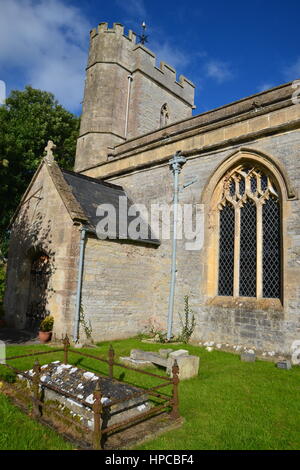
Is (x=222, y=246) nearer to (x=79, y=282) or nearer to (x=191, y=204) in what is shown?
(x=191, y=204)

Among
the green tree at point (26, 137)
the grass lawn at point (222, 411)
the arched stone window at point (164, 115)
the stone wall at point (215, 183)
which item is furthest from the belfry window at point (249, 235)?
the arched stone window at point (164, 115)

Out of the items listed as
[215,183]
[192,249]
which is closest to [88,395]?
[192,249]

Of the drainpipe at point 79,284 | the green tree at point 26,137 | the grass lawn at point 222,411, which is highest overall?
the green tree at point 26,137

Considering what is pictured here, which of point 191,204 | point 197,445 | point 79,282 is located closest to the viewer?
point 197,445

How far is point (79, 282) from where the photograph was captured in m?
10.2

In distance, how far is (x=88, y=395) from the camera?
470 cm

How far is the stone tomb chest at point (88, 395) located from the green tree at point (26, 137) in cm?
1521

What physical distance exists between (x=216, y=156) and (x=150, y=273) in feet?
16.3

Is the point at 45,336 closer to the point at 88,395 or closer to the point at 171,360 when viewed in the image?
the point at 171,360

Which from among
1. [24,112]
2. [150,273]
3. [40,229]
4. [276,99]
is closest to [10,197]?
[24,112]

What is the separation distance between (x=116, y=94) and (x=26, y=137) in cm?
643

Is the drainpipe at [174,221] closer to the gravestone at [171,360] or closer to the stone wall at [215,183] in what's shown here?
the stone wall at [215,183]

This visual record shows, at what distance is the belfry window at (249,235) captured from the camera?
32.6 feet

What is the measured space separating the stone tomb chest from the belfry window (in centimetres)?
608
